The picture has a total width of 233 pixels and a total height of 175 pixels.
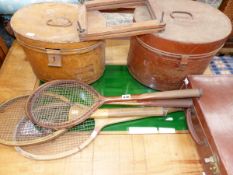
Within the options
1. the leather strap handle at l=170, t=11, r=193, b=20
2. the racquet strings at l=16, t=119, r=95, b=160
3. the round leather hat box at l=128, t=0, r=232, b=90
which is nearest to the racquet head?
the racquet strings at l=16, t=119, r=95, b=160

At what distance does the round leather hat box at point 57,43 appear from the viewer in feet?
2.85

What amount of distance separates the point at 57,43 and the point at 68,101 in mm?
238

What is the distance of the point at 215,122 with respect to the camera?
0.78 m

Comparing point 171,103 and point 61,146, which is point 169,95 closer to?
point 171,103

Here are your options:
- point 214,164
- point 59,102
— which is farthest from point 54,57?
point 214,164

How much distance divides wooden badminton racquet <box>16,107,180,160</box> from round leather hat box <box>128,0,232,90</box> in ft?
0.60

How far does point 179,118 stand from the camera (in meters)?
1.00

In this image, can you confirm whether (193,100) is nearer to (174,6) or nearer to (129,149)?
(129,149)

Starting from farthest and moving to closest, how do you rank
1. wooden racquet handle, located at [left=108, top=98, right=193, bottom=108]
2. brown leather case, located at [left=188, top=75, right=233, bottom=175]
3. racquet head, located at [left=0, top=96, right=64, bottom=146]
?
wooden racquet handle, located at [left=108, top=98, right=193, bottom=108] → racquet head, located at [left=0, top=96, right=64, bottom=146] → brown leather case, located at [left=188, top=75, right=233, bottom=175]

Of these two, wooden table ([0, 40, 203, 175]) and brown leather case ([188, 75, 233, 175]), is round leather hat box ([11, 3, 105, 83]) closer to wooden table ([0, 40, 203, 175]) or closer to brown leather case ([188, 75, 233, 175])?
wooden table ([0, 40, 203, 175])

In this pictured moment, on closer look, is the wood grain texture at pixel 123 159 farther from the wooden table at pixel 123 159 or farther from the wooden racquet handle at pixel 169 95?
the wooden racquet handle at pixel 169 95

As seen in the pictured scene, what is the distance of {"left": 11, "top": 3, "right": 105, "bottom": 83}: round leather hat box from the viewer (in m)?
0.87

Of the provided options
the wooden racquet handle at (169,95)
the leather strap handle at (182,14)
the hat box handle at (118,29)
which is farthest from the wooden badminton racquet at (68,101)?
the leather strap handle at (182,14)

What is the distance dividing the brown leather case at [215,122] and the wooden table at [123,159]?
0.24ft
